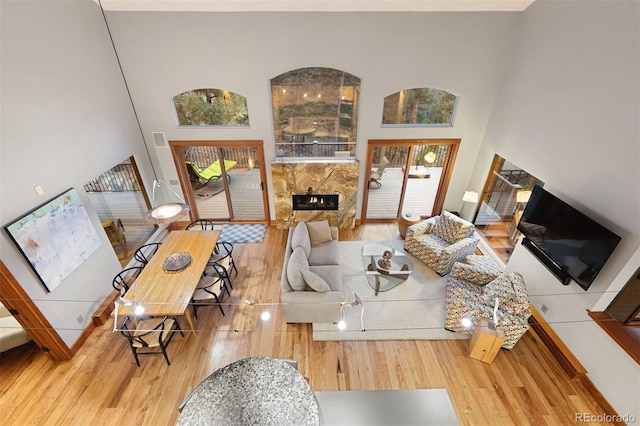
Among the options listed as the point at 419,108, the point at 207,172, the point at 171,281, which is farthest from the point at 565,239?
the point at 207,172

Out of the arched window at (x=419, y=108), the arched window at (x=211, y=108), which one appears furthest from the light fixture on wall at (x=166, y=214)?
the arched window at (x=419, y=108)

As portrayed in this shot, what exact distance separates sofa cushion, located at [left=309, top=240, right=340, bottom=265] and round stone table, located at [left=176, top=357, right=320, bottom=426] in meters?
4.04

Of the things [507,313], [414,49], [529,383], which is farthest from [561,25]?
[529,383]

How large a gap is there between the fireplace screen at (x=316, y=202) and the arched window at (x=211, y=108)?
1989 mm

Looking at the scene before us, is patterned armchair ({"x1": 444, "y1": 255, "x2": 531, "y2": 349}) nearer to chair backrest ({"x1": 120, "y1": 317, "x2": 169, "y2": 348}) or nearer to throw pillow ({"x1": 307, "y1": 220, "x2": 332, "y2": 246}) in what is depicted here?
throw pillow ({"x1": 307, "y1": 220, "x2": 332, "y2": 246})

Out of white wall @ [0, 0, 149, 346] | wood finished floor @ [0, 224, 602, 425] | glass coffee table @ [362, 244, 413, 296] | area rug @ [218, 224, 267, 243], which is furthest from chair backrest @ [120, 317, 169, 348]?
glass coffee table @ [362, 244, 413, 296]

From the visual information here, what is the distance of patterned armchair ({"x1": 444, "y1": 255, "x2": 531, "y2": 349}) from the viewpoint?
4.02 meters

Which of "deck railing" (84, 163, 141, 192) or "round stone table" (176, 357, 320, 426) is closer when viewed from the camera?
"round stone table" (176, 357, 320, 426)

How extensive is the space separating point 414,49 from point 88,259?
6609mm

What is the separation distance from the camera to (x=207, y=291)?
432 cm

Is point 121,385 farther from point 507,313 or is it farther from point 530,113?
point 530,113

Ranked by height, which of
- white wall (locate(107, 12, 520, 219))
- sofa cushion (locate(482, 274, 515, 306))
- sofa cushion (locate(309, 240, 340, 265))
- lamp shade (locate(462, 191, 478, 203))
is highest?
white wall (locate(107, 12, 520, 219))

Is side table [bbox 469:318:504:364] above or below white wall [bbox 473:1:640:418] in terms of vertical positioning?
below

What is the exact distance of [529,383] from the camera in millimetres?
3799
